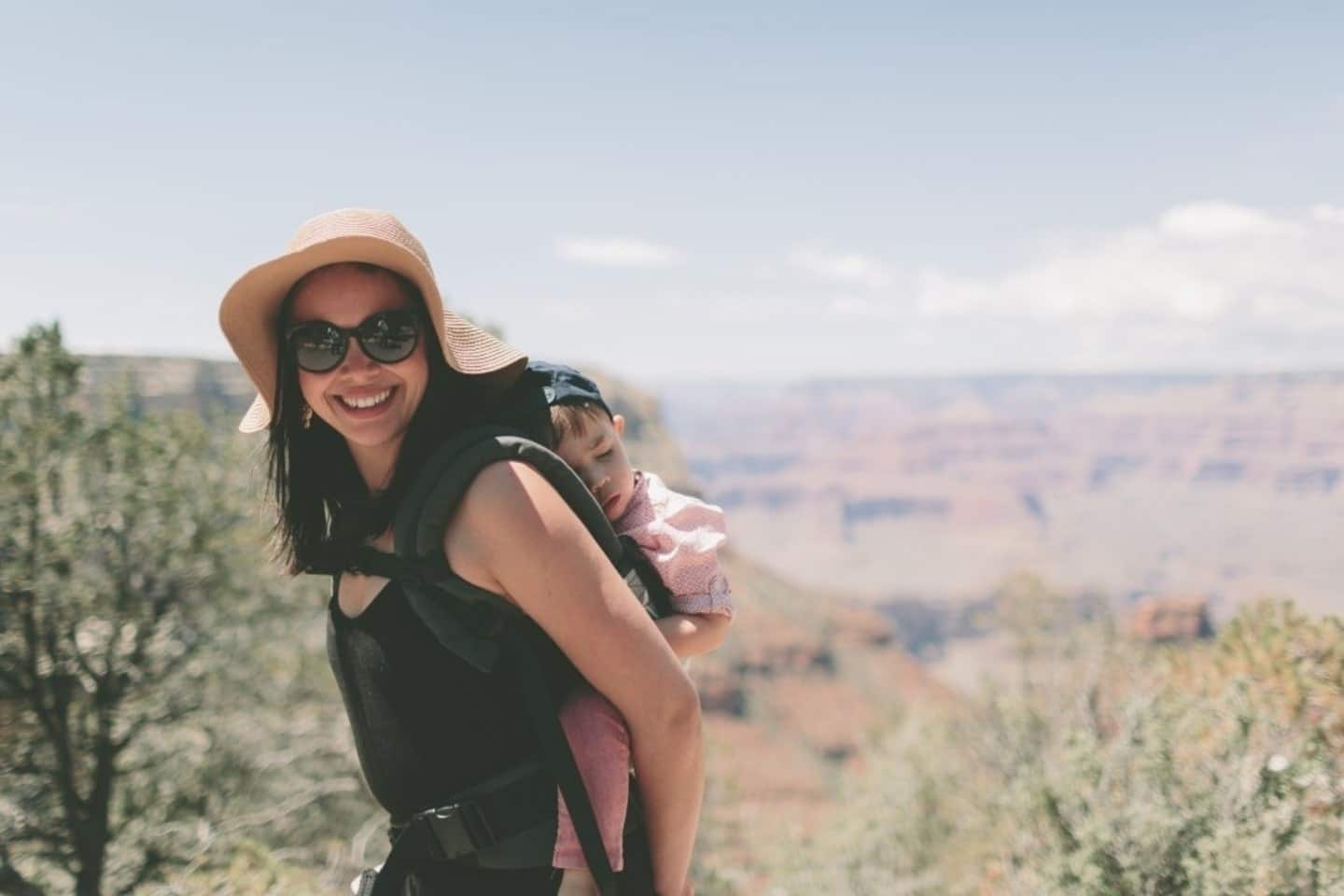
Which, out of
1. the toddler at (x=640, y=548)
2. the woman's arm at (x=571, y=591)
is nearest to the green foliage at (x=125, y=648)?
the toddler at (x=640, y=548)

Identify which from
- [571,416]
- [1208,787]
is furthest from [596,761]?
[1208,787]

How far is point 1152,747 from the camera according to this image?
5273 millimetres

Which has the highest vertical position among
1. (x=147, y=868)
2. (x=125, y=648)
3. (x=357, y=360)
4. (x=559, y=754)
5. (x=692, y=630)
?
(x=357, y=360)

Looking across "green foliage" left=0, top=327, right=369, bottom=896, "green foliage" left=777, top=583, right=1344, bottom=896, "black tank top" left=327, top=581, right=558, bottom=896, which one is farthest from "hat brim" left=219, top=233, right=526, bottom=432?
"green foliage" left=0, top=327, right=369, bottom=896

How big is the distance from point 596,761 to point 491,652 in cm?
29

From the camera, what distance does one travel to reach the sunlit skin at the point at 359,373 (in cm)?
171

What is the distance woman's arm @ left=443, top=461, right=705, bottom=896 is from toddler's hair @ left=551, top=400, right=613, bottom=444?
1.35 feet

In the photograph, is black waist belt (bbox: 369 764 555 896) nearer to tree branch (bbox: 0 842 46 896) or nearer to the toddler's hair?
the toddler's hair

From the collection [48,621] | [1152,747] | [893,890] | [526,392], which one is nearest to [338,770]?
[48,621]

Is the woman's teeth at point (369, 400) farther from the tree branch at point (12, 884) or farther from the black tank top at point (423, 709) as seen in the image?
the tree branch at point (12, 884)

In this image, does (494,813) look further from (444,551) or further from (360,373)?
(360,373)

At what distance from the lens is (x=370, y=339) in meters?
1.71

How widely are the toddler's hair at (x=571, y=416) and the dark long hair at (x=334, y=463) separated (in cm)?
15

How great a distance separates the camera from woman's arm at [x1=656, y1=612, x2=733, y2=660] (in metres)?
1.88
